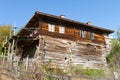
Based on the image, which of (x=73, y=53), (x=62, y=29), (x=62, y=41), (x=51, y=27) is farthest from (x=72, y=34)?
(x=51, y=27)

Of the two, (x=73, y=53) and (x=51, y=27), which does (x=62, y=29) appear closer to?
(x=51, y=27)

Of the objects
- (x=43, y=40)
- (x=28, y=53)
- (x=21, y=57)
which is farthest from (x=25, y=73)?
(x=21, y=57)

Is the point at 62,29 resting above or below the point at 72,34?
above

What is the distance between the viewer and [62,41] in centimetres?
2480

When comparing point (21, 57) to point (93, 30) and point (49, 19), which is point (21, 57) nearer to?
point (49, 19)

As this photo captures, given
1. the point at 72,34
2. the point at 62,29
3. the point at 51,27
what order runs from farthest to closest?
1. the point at 72,34
2. the point at 62,29
3. the point at 51,27

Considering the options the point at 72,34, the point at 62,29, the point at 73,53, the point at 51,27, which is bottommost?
the point at 73,53

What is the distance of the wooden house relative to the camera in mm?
23328

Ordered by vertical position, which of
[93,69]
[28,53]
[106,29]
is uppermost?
[106,29]

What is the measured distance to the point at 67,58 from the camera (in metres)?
24.8

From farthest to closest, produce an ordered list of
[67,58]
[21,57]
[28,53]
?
[21,57] → [28,53] → [67,58]

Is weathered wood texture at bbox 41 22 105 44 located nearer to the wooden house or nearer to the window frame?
the wooden house

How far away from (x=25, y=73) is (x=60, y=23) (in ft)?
51.3

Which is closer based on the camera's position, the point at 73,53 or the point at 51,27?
the point at 51,27
